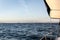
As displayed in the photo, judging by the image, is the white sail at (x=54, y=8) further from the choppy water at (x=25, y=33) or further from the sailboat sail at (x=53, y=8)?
the choppy water at (x=25, y=33)

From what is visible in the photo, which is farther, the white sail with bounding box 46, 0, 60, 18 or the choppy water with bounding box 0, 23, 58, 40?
the choppy water with bounding box 0, 23, 58, 40

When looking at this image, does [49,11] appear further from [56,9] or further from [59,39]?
[59,39]

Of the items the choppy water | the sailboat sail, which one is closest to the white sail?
the sailboat sail

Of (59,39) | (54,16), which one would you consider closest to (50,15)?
(54,16)

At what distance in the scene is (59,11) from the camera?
7652 mm

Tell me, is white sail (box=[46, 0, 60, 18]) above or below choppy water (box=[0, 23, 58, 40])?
above

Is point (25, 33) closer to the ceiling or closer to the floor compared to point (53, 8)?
closer to the floor

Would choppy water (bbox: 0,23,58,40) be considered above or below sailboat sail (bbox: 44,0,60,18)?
below

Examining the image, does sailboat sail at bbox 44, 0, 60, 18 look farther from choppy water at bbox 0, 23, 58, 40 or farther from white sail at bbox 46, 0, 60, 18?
choppy water at bbox 0, 23, 58, 40

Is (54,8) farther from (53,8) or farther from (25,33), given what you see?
(25,33)

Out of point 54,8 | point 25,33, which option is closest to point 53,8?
point 54,8

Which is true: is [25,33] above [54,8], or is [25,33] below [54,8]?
below

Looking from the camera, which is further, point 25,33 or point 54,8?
point 25,33

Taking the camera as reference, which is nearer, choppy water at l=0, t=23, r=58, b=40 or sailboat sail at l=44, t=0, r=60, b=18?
sailboat sail at l=44, t=0, r=60, b=18
